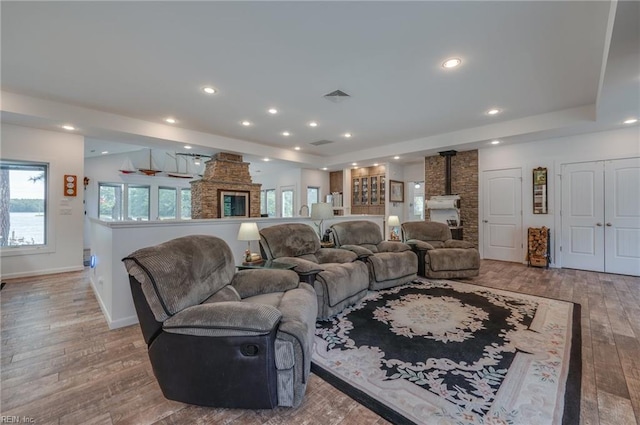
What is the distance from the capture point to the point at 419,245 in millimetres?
4777

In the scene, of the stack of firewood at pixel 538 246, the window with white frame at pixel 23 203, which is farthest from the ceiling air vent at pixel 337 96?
the window with white frame at pixel 23 203

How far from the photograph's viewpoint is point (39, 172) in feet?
16.8

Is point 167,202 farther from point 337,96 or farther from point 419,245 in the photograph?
point 419,245

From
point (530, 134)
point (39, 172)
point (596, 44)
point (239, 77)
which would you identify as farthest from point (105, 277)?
point (530, 134)

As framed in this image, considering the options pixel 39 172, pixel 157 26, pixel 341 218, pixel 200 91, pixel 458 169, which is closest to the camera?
pixel 157 26

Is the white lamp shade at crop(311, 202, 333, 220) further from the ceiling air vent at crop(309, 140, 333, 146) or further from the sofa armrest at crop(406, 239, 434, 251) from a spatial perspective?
the ceiling air vent at crop(309, 140, 333, 146)

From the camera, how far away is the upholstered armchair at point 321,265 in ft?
9.66

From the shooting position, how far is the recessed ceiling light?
3072mm

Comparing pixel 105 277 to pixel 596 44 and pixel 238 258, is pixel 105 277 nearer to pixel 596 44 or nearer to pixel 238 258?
pixel 238 258

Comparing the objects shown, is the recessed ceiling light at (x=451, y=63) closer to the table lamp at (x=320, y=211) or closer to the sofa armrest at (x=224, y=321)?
the table lamp at (x=320, y=211)

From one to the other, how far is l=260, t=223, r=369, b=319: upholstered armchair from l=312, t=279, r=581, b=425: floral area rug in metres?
0.19

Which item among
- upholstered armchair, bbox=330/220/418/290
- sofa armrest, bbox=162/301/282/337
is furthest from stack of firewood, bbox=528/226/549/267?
sofa armrest, bbox=162/301/282/337

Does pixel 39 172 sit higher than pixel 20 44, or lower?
lower

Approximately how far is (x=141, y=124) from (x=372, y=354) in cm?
551
